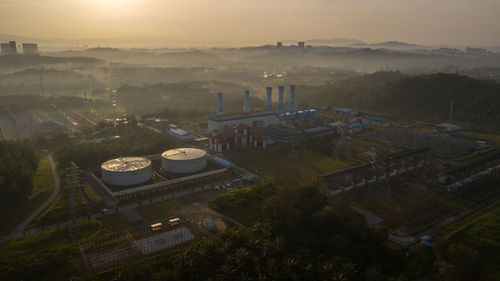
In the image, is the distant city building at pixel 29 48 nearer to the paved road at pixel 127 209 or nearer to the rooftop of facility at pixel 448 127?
the paved road at pixel 127 209

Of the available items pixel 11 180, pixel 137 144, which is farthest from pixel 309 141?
pixel 11 180

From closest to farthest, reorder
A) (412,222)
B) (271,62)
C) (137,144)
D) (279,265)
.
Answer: (279,265), (412,222), (137,144), (271,62)

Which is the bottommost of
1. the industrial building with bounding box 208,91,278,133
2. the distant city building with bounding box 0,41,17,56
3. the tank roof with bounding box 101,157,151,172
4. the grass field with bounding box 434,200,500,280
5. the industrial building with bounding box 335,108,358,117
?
the grass field with bounding box 434,200,500,280

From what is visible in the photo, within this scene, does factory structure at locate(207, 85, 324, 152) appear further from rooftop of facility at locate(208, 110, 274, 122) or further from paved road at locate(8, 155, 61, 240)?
paved road at locate(8, 155, 61, 240)

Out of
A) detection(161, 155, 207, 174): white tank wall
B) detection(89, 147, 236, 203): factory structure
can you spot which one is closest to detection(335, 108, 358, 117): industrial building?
detection(89, 147, 236, 203): factory structure

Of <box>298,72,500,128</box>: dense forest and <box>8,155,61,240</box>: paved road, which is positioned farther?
<box>298,72,500,128</box>: dense forest

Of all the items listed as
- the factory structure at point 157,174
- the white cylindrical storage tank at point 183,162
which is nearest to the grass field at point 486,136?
the factory structure at point 157,174

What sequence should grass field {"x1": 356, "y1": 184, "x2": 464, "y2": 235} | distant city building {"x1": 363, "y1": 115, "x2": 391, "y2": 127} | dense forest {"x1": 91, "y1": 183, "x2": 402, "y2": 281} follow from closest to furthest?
dense forest {"x1": 91, "y1": 183, "x2": 402, "y2": 281} < grass field {"x1": 356, "y1": 184, "x2": 464, "y2": 235} < distant city building {"x1": 363, "y1": 115, "x2": 391, "y2": 127}

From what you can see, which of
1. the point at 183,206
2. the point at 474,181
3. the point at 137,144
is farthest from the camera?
the point at 137,144

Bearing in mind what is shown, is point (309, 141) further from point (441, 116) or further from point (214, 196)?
point (441, 116)
